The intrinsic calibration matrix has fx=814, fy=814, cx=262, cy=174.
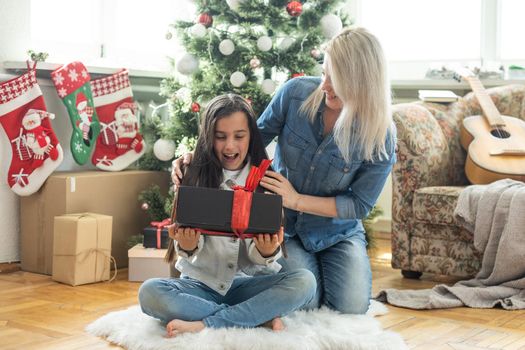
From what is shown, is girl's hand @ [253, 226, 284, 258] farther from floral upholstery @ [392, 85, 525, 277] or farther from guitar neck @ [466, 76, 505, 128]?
guitar neck @ [466, 76, 505, 128]

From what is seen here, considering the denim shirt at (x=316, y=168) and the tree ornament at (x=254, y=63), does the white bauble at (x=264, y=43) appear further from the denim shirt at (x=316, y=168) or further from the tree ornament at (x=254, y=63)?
the denim shirt at (x=316, y=168)

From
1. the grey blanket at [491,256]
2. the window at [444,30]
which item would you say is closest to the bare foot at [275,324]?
the grey blanket at [491,256]

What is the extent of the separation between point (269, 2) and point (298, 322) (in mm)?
1654

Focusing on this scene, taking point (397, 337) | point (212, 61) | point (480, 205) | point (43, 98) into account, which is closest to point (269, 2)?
point (212, 61)

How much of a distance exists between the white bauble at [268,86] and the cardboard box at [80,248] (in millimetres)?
840

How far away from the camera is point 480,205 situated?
293 centimetres

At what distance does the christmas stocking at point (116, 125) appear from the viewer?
3.53 metres

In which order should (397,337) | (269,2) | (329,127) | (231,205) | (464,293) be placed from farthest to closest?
1. (269,2)
2. (464,293)
3. (329,127)
4. (397,337)
5. (231,205)

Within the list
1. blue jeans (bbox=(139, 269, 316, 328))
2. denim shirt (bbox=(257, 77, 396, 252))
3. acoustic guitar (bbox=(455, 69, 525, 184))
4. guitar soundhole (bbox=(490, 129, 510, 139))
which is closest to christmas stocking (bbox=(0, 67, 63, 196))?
denim shirt (bbox=(257, 77, 396, 252))

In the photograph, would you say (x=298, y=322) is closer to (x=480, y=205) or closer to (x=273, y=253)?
(x=273, y=253)

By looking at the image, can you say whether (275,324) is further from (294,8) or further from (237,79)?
(294,8)

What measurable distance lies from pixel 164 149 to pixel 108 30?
0.83 m

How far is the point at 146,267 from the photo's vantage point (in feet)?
10.2

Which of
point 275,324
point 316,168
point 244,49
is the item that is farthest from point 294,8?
point 275,324
